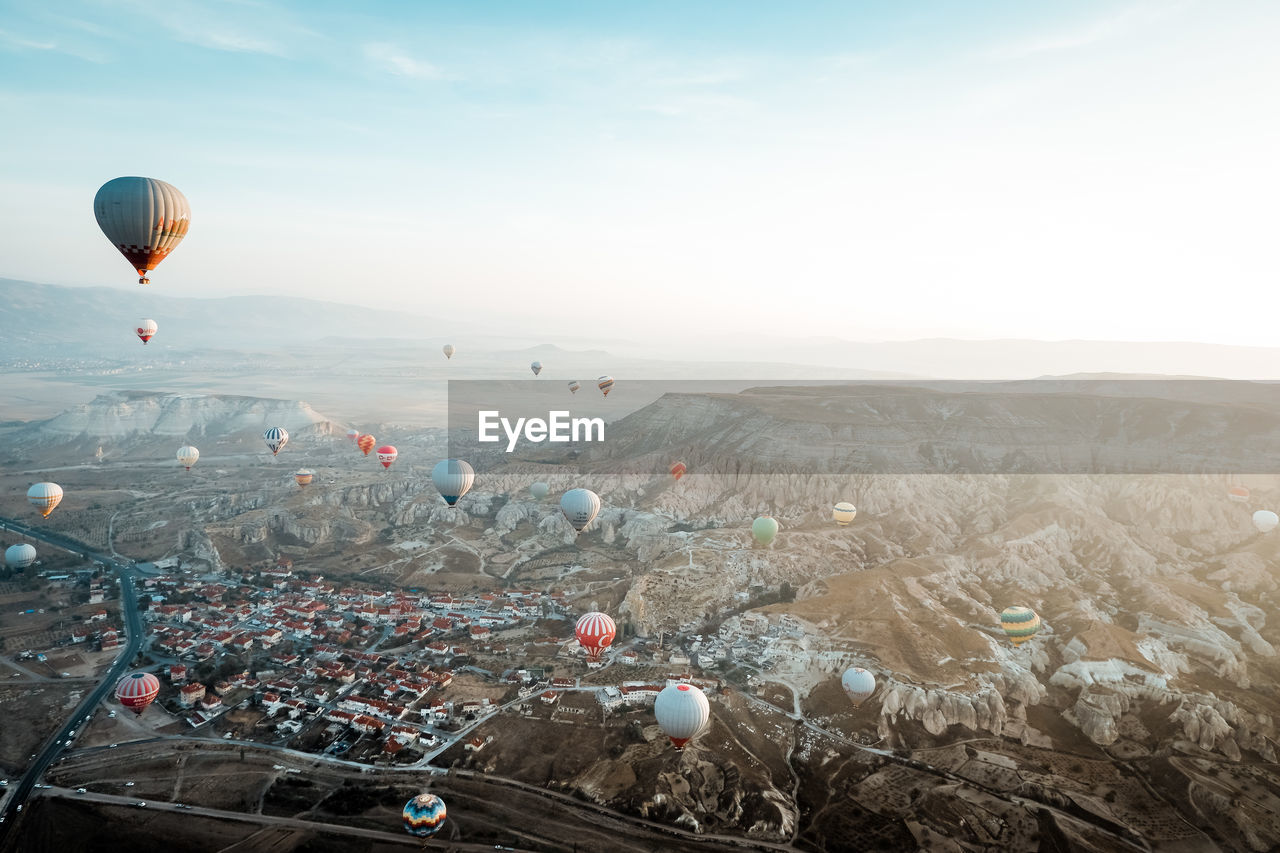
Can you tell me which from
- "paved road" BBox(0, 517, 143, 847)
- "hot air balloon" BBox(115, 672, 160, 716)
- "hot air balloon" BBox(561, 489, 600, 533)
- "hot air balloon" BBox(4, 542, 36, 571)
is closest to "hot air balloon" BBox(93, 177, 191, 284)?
"hot air balloon" BBox(115, 672, 160, 716)

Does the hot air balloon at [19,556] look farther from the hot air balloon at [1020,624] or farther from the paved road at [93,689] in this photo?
the hot air balloon at [1020,624]

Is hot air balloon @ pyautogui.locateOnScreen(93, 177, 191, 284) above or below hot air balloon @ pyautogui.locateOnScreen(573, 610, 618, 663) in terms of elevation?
above

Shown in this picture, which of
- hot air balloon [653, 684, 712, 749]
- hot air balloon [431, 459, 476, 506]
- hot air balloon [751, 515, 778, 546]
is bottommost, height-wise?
hot air balloon [653, 684, 712, 749]

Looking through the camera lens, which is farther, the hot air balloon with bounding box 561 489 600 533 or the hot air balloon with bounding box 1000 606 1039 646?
the hot air balloon with bounding box 561 489 600 533

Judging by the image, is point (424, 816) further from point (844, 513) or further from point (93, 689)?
point (844, 513)

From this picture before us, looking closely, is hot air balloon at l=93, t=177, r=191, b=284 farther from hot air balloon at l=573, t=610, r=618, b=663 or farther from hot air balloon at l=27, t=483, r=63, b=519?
hot air balloon at l=27, t=483, r=63, b=519

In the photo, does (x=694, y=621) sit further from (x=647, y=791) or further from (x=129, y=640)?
(x=129, y=640)

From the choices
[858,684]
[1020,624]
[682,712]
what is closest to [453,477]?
[682,712]
